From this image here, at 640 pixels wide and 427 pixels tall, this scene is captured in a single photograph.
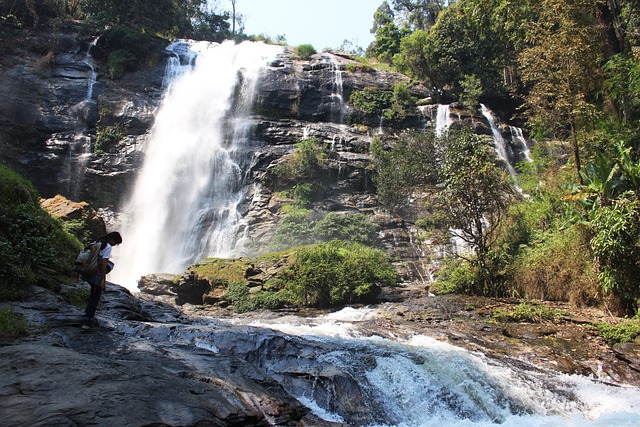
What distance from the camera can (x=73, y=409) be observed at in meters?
3.12

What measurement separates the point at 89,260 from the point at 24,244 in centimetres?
292

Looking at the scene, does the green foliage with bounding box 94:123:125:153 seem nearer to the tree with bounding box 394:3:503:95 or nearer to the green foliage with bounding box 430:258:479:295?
the green foliage with bounding box 430:258:479:295

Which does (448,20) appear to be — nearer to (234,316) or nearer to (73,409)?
(234,316)

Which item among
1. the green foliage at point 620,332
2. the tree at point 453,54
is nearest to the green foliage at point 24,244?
the green foliage at point 620,332

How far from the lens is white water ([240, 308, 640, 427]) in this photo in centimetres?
560

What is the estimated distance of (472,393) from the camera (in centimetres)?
606

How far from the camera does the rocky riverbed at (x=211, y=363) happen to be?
3391 mm

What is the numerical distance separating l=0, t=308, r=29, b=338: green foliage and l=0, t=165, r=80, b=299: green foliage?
1571mm

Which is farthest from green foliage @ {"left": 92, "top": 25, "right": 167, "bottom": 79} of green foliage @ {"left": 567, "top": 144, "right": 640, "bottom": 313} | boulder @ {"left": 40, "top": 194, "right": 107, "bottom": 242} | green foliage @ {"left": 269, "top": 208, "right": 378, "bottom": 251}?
green foliage @ {"left": 567, "top": 144, "right": 640, "bottom": 313}

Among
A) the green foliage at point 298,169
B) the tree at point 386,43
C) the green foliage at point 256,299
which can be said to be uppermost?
the tree at point 386,43

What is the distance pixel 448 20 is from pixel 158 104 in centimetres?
2208

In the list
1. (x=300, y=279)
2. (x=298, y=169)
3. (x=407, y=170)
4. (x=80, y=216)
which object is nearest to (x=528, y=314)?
(x=300, y=279)

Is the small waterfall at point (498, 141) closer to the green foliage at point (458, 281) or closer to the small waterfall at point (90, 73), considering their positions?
the green foliage at point (458, 281)

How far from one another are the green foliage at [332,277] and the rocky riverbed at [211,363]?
2721mm
